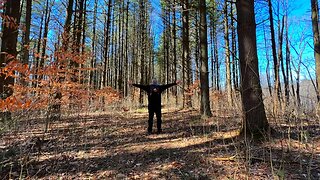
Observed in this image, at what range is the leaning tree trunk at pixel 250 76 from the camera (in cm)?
412

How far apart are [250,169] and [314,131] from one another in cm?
266

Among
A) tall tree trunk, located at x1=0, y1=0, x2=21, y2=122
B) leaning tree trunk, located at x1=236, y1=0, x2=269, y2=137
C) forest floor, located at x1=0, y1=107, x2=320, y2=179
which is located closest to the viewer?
forest floor, located at x1=0, y1=107, x2=320, y2=179

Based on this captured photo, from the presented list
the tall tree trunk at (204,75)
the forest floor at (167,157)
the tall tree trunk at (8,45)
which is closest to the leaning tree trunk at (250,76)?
the forest floor at (167,157)

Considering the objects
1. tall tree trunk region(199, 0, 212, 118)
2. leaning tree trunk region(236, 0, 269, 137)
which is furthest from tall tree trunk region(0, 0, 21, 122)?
leaning tree trunk region(236, 0, 269, 137)

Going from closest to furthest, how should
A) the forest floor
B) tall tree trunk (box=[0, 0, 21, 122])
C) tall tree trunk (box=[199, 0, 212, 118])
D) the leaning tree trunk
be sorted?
the forest floor, the leaning tree trunk, tall tree trunk (box=[0, 0, 21, 122]), tall tree trunk (box=[199, 0, 212, 118])

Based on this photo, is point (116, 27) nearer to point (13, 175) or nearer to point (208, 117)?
point (208, 117)

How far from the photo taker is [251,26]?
4379mm

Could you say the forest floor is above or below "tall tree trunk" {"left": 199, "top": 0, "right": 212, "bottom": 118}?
below

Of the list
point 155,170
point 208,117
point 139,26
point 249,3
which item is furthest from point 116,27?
point 155,170

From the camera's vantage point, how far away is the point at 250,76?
4227 millimetres

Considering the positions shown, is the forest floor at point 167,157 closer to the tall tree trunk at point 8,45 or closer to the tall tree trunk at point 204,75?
the tall tree trunk at point 8,45

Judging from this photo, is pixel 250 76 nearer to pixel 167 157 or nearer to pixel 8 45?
pixel 167 157

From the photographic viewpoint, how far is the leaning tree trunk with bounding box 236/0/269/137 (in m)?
4.12

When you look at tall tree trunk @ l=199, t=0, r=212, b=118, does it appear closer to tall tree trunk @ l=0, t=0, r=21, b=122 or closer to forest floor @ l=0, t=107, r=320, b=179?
forest floor @ l=0, t=107, r=320, b=179
